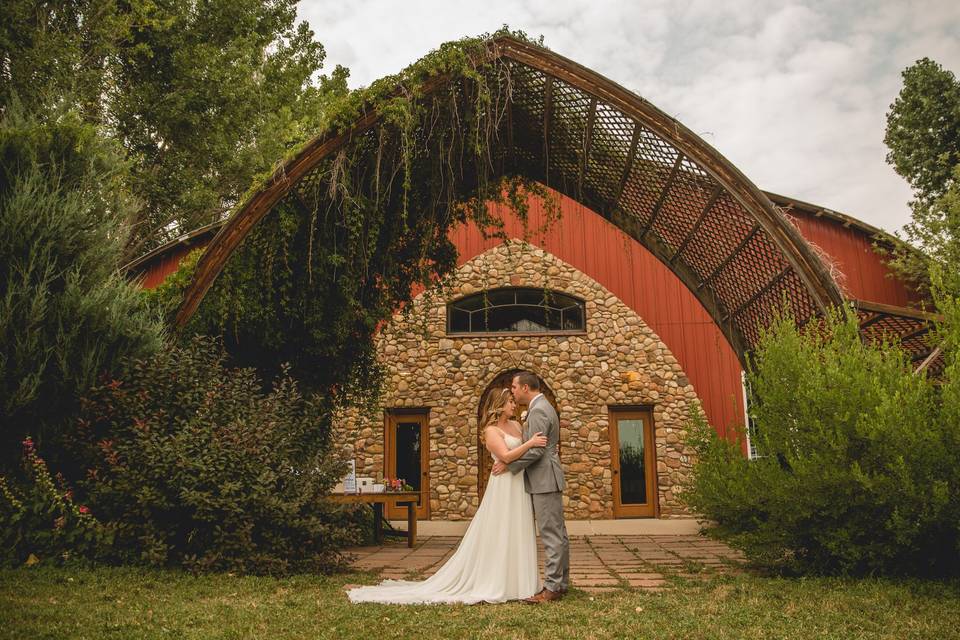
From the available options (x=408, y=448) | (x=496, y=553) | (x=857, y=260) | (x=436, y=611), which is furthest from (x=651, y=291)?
(x=436, y=611)

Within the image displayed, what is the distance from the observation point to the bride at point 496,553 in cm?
459

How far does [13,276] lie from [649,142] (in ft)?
20.1

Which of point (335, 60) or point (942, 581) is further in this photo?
point (335, 60)

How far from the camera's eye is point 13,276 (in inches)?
218

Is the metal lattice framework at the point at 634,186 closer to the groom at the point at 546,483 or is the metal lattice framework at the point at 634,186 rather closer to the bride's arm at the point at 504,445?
the groom at the point at 546,483

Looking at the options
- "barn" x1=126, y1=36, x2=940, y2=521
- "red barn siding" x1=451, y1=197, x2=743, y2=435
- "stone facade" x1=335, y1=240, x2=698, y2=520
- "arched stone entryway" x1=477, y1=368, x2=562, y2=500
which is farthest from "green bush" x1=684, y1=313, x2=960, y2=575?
"red barn siding" x1=451, y1=197, x2=743, y2=435

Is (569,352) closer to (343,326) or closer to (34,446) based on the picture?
(343,326)

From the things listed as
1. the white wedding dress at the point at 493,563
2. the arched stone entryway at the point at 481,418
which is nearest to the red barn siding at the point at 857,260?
the arched stone entryway at the point at 481,418

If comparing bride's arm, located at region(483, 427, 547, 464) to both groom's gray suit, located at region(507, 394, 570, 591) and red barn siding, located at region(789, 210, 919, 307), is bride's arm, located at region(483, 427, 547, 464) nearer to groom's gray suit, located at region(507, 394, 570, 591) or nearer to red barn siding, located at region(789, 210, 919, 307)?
groom's gray suit, located at region(507, 394, 570, 591)

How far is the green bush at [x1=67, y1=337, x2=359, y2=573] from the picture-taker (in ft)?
17.7

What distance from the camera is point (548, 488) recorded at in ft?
15.5

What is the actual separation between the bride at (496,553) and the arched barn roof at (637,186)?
10.4 feet

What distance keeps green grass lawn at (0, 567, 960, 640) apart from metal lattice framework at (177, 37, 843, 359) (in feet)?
9.20

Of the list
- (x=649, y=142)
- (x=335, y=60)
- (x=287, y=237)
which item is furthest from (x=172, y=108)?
(x=649, y=142)
